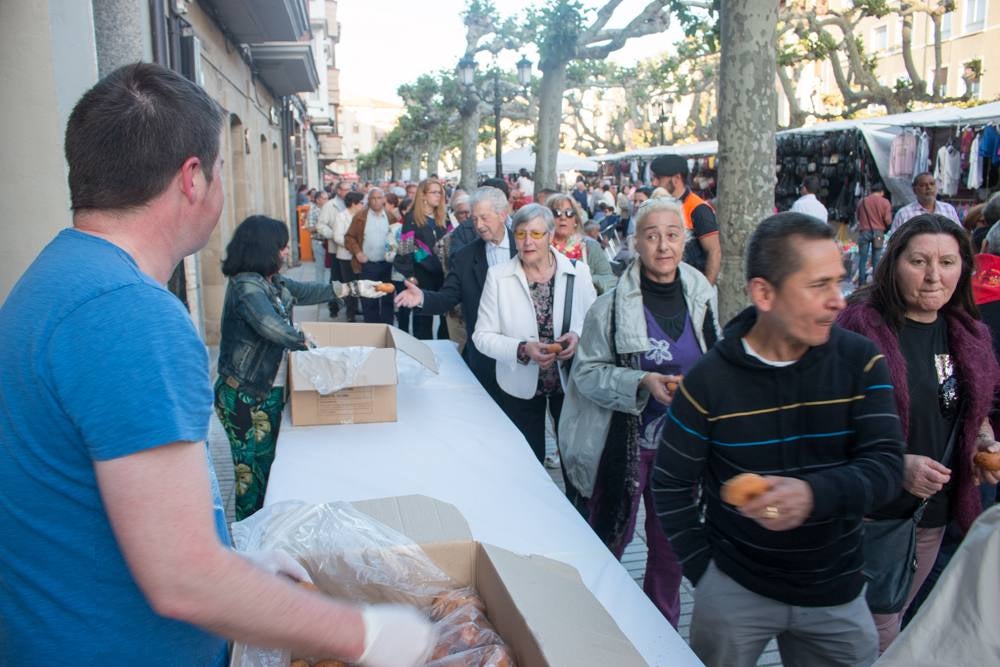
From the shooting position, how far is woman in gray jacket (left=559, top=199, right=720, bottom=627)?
124 inches

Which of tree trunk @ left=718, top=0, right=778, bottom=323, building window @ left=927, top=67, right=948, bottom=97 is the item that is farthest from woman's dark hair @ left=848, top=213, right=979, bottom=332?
building window @ left=927, top=67, right=948, bottom=97

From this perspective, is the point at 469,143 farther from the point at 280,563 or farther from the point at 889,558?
the point at 280,563

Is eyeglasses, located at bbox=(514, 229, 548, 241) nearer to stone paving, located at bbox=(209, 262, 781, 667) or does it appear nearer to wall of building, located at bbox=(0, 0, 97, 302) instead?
stone paving, located at bbox=(209, 262, 781, 667)

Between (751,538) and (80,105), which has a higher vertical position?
(80,105)

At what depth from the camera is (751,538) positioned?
212cm

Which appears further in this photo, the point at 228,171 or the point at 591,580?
the point at 228,171

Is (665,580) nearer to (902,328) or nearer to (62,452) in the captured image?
(902,328)

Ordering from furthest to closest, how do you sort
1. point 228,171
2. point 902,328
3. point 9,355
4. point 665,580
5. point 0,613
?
1. point 228,171
2. point 665,580
3. point 902,328
4. point 0,613
5. point 9,355

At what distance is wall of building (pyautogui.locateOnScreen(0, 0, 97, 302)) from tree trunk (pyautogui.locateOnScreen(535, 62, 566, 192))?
1451 centimetres

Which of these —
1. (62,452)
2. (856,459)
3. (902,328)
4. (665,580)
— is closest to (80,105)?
(62,452)

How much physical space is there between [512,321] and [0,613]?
298 centimetres

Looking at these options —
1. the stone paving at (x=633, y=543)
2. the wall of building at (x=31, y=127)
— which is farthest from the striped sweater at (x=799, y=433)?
the wall of building at (x=31, y=127)

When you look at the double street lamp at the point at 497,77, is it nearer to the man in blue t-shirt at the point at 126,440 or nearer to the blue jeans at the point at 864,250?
the blue jeans at the point at 864,250

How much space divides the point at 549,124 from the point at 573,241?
12793 millimetres
